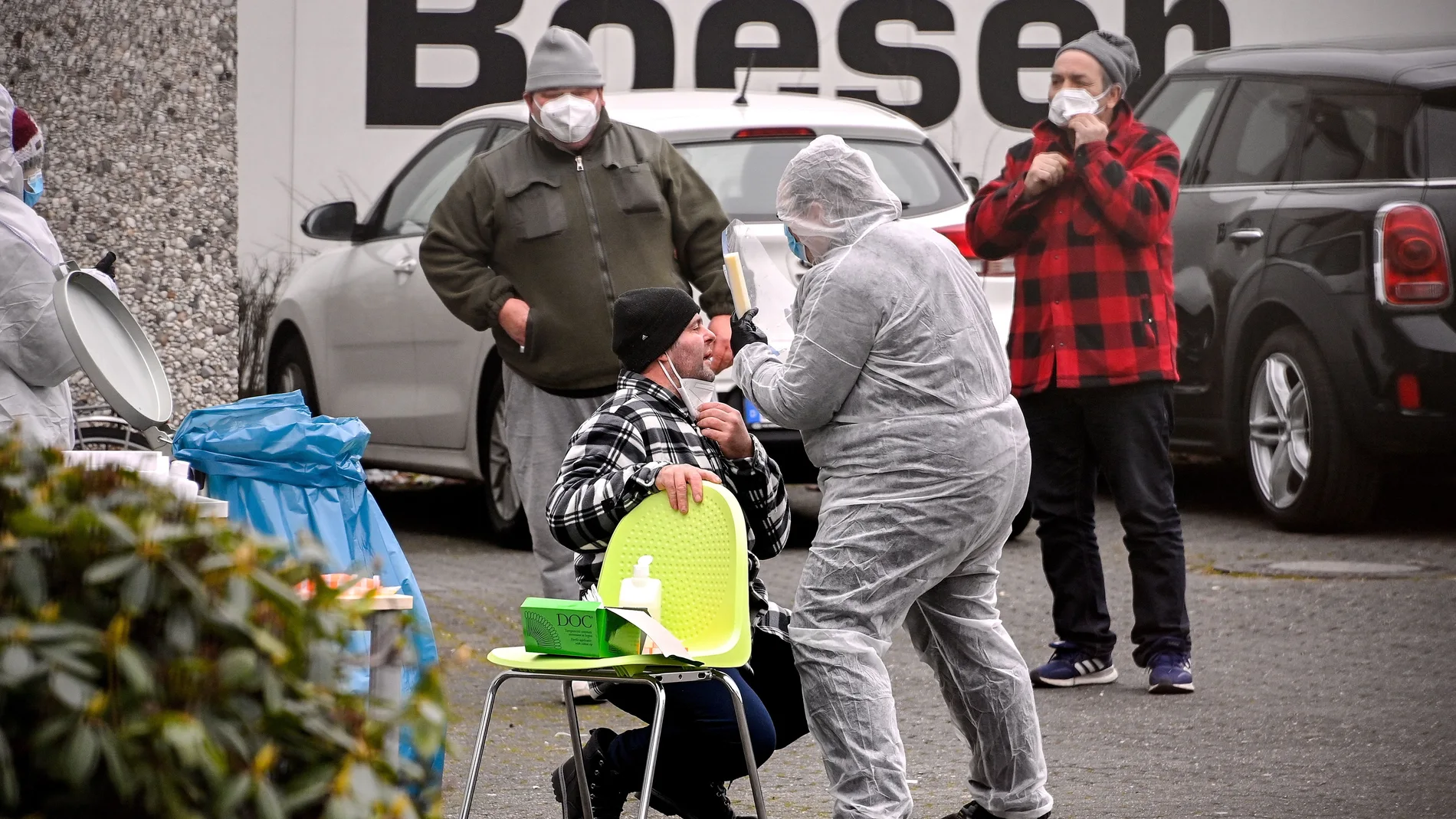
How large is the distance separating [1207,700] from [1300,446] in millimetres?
3242

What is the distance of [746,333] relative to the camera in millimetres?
4684

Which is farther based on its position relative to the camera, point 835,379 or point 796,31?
point 796,31

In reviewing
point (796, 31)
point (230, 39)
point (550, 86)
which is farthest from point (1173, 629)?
point (796, 31)

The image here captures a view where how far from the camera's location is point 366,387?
9.52 meters

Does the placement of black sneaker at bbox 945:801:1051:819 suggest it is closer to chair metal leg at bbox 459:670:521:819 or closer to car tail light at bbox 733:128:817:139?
chair metal leg at bbox 459:670:521:819

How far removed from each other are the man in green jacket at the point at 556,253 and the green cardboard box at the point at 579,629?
211 centimetres

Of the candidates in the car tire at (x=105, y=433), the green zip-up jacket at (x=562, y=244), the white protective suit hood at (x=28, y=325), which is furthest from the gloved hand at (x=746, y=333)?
the car tire at (x=105, y=433)

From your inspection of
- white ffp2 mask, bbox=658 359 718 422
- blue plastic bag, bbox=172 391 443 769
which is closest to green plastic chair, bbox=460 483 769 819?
white ffp2 mask, bbox=658 359 718 422

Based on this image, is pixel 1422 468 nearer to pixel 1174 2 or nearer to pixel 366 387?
pixel 1174 2

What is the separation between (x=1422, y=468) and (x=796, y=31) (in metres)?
4.49

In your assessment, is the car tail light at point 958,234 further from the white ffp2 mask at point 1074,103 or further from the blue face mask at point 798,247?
the blue face mask at point 798,247

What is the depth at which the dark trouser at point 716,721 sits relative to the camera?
4.34m

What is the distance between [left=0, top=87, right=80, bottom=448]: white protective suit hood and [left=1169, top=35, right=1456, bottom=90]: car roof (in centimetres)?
638

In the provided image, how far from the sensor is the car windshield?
325 inches
